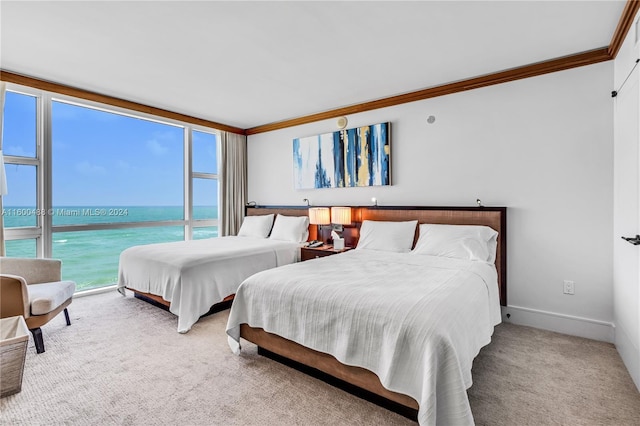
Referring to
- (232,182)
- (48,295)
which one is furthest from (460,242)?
(232,182)

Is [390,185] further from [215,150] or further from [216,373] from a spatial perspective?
[215,150]

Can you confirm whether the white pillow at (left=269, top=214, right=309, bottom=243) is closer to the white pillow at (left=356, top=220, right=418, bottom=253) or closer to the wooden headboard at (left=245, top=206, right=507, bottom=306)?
the wooden headboard at (left=245, top=206, right=507, bottom=306)

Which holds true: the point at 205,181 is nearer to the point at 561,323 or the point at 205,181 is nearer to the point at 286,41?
the point at 286,41

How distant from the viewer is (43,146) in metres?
3.63

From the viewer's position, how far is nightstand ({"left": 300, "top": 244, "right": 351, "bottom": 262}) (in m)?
3.96

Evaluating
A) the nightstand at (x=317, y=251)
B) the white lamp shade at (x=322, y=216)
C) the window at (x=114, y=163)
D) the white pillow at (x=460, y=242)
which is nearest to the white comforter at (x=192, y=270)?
the nightstand at (x=317, y=251)

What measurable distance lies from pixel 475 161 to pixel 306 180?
97.1 inches

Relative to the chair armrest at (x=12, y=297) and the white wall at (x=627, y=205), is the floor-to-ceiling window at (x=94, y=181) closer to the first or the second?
the chair armrest at (x=12, y=297)

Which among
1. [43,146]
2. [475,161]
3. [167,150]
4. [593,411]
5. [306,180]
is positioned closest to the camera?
[593,411]

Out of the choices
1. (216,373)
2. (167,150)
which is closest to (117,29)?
(216,373)

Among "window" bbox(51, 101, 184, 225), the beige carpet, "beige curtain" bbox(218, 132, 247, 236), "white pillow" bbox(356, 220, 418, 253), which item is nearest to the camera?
the beige carpet

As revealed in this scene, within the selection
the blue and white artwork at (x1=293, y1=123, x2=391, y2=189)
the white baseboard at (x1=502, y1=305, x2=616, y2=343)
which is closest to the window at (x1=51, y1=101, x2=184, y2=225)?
the blue and white artwork at (x1=293, y1=123, x2=391, y2=189)

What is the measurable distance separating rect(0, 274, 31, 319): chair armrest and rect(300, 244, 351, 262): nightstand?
109 inches

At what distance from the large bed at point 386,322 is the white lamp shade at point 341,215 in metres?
1.23
